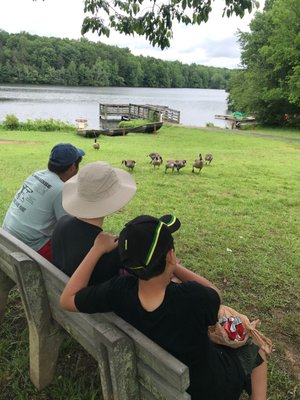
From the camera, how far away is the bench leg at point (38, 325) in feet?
6.95

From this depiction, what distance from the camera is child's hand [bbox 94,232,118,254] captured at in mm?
1892

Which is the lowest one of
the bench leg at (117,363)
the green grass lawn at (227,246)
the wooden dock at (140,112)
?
the wooden dock at (140,112)

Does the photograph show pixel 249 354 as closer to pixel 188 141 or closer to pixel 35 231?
pixel 35 231

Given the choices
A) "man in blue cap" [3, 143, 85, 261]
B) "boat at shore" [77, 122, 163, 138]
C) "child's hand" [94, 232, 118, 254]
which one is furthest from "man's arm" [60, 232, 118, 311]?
"boat at shore" [77, 122, 163, 138]

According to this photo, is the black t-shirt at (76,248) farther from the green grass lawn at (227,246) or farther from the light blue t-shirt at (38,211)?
the green grass lawn at (227,246)

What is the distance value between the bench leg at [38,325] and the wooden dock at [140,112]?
96.2 feet

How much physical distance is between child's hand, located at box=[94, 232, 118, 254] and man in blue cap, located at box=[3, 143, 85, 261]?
3.23 feet

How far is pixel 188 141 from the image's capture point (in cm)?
2061

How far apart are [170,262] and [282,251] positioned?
3458 millimetres

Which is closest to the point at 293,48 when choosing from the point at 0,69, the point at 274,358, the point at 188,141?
the point at 188,141

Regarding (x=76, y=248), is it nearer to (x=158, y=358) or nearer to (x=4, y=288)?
(x=158, y=358)

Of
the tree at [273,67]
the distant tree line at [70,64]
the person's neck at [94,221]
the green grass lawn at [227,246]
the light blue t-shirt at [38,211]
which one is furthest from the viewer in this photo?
the distant tree line at [70,64]

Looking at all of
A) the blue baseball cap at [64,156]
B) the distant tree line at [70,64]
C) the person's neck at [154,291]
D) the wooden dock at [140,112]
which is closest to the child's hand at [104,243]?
the person's neck at [154,291]

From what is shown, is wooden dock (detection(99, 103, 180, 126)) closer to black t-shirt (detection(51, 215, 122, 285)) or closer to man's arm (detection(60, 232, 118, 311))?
black t-shirt (detection(51, 215, 122, 285))
